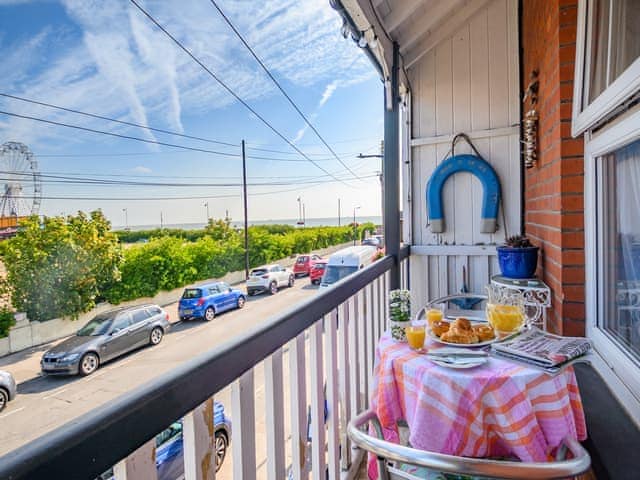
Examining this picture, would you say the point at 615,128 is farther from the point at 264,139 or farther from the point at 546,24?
the point at 264,139

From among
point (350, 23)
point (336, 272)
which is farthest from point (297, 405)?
point (336, 272)

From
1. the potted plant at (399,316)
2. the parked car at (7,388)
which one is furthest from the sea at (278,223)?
the potted plant at (399,316)

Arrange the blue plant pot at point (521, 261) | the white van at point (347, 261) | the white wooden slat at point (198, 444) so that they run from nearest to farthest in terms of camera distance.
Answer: the white wooden slat at point (198, 444) → the blue plant pot at point (521, 261) → the white van at point (347, 261)

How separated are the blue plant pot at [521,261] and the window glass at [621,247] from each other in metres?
0.75

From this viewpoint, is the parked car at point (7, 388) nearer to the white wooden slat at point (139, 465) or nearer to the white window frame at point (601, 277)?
the white wooden slat at point (139, 465)

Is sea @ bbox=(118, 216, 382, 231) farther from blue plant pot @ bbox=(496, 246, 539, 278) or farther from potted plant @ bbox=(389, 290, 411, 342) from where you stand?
blue plant pot @ bbox=(496, 246, 539, 278)

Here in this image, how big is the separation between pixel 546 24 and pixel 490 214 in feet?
4.94

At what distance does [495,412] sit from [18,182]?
1.36 metres

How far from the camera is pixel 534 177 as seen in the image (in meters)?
2.64

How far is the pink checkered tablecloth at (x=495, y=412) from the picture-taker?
3.68 feet

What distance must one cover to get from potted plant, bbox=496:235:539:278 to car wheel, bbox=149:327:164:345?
2.08 meters

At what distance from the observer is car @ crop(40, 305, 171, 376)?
878mm

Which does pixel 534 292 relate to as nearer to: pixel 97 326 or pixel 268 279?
pixel 268 279

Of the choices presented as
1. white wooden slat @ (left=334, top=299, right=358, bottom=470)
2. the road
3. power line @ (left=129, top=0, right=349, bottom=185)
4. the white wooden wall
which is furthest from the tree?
the white wooden wall
